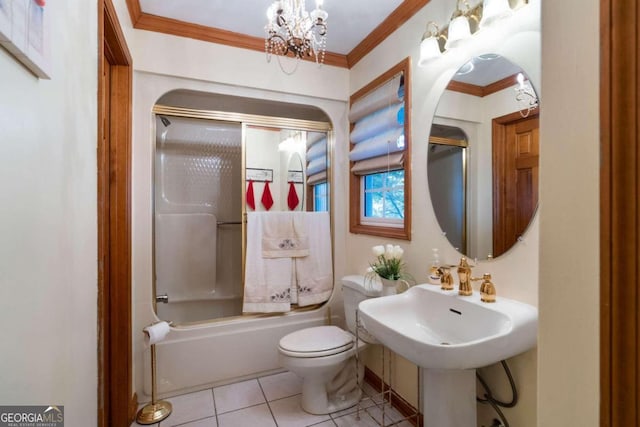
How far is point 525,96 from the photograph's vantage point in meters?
1.20

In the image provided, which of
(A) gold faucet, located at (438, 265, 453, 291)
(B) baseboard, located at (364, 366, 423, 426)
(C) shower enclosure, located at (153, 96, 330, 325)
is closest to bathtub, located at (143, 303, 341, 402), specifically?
(C) shower enclosure, located at (153, 96, 330, 325)

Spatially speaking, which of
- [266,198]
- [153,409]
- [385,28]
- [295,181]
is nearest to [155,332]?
[153,409]

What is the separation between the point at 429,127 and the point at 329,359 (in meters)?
1.46

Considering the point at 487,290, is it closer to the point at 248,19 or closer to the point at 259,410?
the point at 259,410

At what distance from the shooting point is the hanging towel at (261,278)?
88.3 inches

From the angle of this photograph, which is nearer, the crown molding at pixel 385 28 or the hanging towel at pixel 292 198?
the crown molding at pixel 385 28

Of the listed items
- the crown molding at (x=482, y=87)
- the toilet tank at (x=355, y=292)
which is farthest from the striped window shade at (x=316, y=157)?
the crown molding at (x=482, y=87)

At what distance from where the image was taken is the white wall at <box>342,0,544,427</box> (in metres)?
1.17

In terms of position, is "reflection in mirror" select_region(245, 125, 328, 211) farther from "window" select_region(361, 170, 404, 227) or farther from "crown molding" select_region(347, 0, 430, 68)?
"crown molding" select_region(347, 0, 430, 68)

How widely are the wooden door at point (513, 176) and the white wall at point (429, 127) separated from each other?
0.06m

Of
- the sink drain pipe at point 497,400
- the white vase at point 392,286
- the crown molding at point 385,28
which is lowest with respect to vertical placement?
the sink drain pipe at point 497,400

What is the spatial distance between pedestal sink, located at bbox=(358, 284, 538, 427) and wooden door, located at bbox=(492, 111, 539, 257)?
30 centimetres

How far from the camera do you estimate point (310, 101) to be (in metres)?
2.42

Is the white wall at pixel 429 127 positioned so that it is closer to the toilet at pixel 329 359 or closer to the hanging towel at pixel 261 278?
the toilet at pixel 329 359
